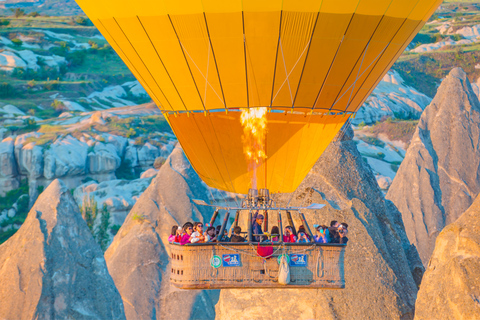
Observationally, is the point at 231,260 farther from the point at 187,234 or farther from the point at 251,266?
the point at 187,234

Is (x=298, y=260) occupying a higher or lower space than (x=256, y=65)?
lower

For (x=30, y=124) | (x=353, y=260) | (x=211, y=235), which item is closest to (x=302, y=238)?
(x=211, y=235)

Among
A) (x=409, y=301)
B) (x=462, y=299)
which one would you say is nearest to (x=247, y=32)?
(x=462, y=299)

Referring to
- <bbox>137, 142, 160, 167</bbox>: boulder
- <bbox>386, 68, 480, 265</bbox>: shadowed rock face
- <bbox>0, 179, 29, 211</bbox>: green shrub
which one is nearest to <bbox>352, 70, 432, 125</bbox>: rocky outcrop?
<bbox>137, 142, 160, 167</bbox>: boulder

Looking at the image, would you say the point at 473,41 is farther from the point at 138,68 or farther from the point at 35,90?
the point at 138,68

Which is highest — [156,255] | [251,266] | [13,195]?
[13,195]
